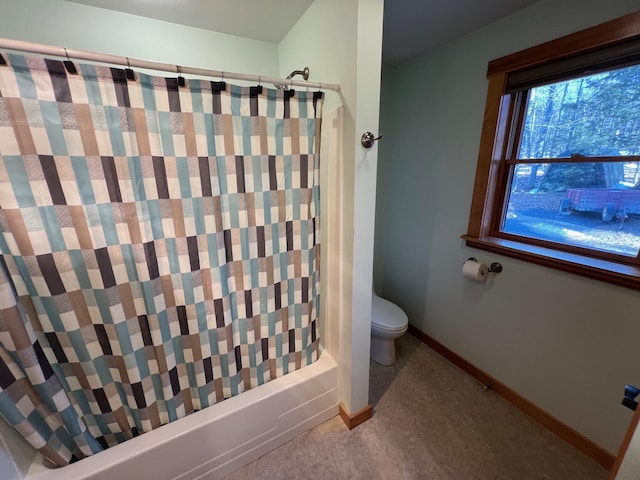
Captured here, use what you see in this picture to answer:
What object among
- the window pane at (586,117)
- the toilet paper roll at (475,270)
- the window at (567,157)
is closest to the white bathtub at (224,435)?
the toilet paper roll at (475,270)

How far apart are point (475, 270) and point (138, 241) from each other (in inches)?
71.0

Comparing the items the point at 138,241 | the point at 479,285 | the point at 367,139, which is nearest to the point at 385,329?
the point at 479,285

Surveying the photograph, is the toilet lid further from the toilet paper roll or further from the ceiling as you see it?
the ceiling

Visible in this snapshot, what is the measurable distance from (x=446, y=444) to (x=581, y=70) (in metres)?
1.96

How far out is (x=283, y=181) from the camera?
1.15 m

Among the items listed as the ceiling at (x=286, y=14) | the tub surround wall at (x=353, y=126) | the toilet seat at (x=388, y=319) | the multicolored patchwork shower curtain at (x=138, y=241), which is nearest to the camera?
the multicolored patchwork shower curtain at (x=138, y=241)

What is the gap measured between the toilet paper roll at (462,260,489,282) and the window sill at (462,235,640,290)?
0.11 m

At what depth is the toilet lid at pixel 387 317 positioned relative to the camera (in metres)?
1.73

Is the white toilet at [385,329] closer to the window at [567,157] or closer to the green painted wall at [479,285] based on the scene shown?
the green painted wall at [479,285]

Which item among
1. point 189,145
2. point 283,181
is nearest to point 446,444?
point 283,181

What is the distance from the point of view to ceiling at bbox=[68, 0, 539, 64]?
1.22m

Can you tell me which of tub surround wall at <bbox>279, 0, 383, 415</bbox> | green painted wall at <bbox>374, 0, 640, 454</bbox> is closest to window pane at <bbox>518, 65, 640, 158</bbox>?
green painted wall at <bbox>374, 0, 640, 454</bbox>

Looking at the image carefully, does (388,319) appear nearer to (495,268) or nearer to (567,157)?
(495,268)

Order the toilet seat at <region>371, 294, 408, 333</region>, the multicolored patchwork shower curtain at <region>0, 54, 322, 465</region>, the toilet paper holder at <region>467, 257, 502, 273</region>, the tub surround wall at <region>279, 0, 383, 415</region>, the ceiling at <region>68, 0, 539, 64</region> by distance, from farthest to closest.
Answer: the toilet seat at <region>371, 294, 408, 333</region>
the toilet paper holder at <region>467, 257, 502, 273</region>
the ceiling at <region>68, 0, 539, 64</region>
the tub surround wall at <region>279, 0, 383, 415</region>
the multicolored patchwork shower curtain at <region>0, 54, 322, 465</region>
